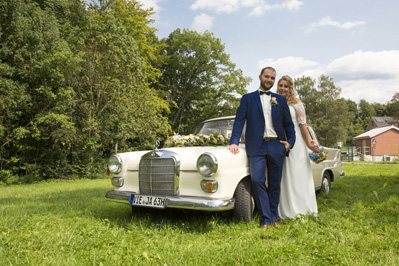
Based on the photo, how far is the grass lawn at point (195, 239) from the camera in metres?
2.57

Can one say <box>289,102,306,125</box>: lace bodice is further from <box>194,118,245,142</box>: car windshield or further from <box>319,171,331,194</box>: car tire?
<box>319,171,331,194</box>: car tire

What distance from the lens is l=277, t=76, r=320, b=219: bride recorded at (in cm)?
388

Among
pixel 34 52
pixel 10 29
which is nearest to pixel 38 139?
pixel 34 52

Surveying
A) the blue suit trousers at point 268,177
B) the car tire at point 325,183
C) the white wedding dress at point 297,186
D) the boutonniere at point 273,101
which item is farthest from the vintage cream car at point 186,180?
the car tire at point 325,183

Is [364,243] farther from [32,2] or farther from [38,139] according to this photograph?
[32,2]

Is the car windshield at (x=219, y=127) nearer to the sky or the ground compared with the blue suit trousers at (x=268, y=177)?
nearer to the sky

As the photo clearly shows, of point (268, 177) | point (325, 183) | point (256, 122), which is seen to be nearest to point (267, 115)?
point (256, 122)

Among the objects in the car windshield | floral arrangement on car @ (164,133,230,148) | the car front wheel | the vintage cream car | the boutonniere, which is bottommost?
the car front wheel

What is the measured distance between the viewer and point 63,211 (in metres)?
4.71

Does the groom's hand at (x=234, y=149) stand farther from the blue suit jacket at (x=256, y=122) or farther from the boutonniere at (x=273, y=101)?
the boutonniere at (x=273, y=101)

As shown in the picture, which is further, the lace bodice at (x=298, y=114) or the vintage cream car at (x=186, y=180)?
the lace bodice at (x=298, y=114)

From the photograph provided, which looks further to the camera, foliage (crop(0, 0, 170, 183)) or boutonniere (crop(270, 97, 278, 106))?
foliage (crop(0, 0, 170, 183))

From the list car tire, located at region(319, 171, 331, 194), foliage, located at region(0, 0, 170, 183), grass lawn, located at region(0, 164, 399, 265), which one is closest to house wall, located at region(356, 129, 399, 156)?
foliage, located at region(0, 0, 170, 183)

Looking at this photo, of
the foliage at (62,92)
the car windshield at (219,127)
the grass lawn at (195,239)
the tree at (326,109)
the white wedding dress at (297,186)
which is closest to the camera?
the grass lawn at (195,239)
